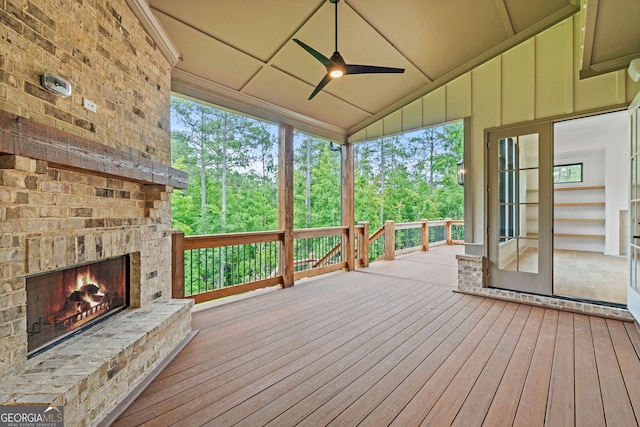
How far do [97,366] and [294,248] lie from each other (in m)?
4.88

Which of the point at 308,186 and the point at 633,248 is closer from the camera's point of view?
the point at 633,248

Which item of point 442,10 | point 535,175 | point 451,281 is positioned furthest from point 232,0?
point 451,281

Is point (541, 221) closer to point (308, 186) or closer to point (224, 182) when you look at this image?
point (224, 182)

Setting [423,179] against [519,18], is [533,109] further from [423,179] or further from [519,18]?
[423,179]

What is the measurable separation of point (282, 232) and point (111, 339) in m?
2.96

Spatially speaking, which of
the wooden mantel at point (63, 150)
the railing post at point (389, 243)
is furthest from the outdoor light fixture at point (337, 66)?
the railing post at point (389, 243)

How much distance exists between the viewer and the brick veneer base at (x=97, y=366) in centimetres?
142

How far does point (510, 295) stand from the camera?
3.93m

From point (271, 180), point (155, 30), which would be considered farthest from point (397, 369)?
point (271, 180)

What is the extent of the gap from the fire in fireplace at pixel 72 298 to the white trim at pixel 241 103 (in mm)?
2228

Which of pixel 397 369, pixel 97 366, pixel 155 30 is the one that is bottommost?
pixel 397 369

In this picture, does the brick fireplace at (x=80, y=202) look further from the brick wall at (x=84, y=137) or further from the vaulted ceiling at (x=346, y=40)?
the vaulted ceiling at (x=346, y=40)

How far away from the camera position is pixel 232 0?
106 inches

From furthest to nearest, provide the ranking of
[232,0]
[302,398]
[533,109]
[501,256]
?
[501,256] → [533,109] → [232,0] → [302,398]
